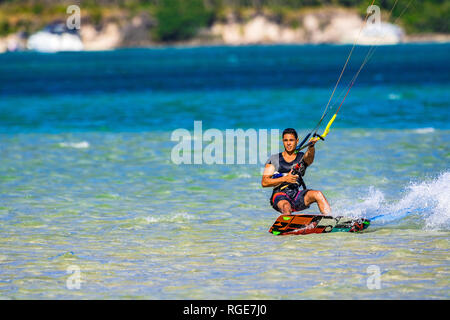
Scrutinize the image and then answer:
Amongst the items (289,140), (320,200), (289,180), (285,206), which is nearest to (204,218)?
(285,206)

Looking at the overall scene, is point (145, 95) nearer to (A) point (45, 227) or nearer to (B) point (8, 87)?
(B) point (8, 87)

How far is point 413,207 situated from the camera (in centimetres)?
1510

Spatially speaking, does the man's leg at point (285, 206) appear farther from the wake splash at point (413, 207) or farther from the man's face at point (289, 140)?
the wake splash at point (413, 207)

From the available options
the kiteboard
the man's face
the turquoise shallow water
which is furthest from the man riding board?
the turquoise shallow water

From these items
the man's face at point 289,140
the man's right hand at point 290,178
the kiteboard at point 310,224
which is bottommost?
the kiteboard at point 310,224

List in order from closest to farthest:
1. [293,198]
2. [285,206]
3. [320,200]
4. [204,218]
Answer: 1. [320,200]
2. [285,206]
3. [293,198]
4. [204,218]

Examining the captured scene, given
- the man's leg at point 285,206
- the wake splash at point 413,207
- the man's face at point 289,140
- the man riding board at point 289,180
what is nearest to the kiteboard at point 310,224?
the man riding board at point 289,180

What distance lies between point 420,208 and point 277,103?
33.6 metres

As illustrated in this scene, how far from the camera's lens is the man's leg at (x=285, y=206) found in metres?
13.7

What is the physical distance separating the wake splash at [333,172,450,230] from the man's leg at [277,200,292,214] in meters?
1.50

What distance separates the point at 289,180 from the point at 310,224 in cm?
80

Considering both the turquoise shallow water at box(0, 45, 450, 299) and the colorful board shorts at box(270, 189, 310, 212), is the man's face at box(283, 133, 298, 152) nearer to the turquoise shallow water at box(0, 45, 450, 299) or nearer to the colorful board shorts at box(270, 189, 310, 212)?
the colorful board shorts at box(270, 189, 310, 212)

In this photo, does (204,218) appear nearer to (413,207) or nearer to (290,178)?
(290,178)

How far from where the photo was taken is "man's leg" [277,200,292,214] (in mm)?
13664
